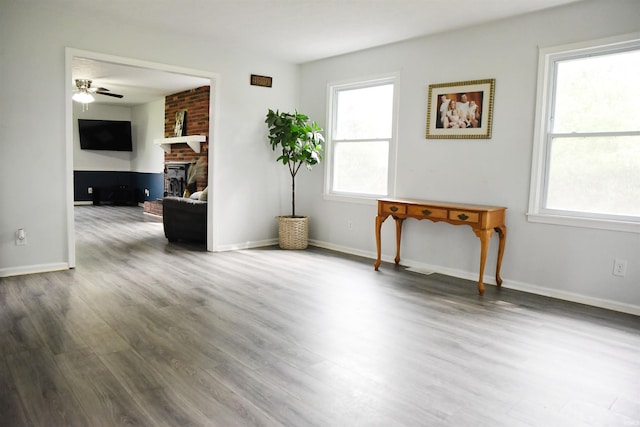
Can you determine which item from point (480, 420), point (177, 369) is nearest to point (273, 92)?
point (177, 369)

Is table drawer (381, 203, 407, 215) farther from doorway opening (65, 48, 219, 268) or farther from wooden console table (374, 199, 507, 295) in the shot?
doorway opening (65, 48, 219, 268)

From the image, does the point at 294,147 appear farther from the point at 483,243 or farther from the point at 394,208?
the point at 483,243

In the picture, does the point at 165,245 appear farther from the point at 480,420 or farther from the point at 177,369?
the point at 480,420

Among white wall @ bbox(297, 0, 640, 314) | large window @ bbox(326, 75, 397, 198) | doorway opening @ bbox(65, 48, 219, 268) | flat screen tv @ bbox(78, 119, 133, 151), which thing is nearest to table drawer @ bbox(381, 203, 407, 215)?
white wall @ bbox(297, 0, 640, 314)

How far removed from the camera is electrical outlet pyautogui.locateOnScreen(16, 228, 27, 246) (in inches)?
158

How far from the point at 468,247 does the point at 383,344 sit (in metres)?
1.99

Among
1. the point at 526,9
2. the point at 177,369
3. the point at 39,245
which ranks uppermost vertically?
the point at 526,9

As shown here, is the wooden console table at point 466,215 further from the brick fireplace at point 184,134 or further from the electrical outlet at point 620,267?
the brick fireplace at point 184,134

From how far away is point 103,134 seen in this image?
1048 cm

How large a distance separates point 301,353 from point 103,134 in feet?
31.8

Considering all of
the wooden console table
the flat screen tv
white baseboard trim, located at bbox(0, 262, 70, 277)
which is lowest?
white baseboard trim, located at bbox(0, 262, 70, 277)

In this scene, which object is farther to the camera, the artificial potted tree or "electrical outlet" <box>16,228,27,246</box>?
the artificial potted tree

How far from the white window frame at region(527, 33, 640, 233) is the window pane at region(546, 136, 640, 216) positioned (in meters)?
0.05

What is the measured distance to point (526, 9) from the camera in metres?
3.70
